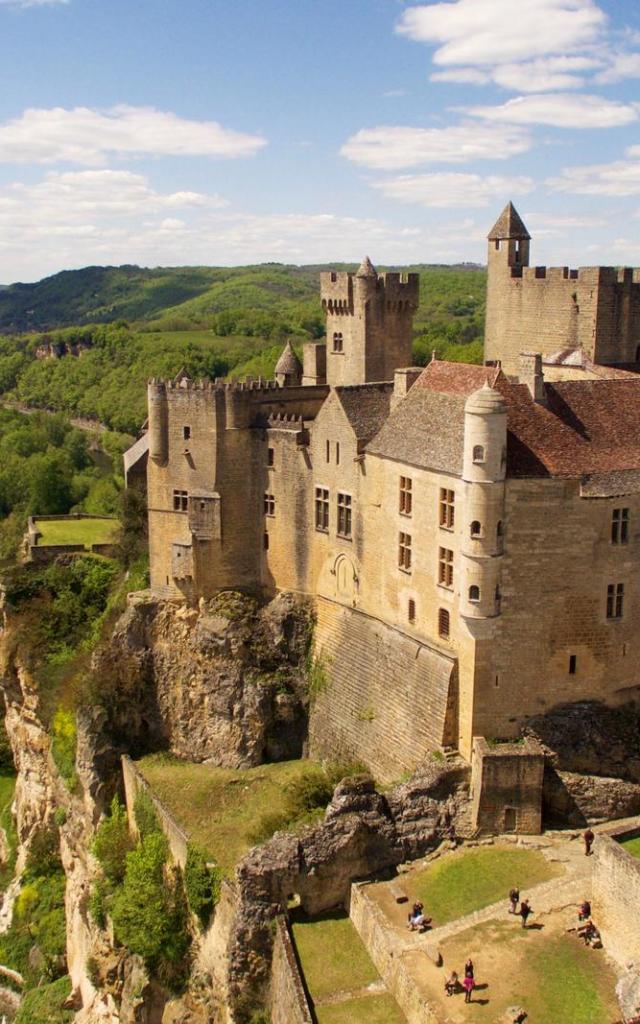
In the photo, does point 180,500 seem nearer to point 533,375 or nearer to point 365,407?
point 365,407

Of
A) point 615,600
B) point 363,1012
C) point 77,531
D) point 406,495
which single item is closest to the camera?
point 363,1012

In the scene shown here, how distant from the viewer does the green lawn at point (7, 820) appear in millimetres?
53375

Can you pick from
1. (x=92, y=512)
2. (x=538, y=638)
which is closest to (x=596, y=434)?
(x=538, y=638)

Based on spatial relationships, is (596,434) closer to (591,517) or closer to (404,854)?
(591,517)

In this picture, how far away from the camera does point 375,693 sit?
1453 inches

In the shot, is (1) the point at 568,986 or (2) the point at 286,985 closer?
(1) the point at 568,986

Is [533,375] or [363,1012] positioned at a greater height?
[533,375]

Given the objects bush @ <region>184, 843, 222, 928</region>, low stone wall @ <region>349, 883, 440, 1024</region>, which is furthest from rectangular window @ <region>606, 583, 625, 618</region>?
bush @ <region>184, 843, 222, 928</region>

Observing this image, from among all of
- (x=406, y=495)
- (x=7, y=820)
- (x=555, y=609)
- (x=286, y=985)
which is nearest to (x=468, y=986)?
(x=286, y=985)

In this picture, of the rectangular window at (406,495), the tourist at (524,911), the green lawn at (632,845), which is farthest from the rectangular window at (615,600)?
the tourist at (524,911)

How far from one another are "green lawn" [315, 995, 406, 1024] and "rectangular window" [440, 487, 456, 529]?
1385 centimetres

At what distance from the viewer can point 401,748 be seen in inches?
1373

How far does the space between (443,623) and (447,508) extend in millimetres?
3899

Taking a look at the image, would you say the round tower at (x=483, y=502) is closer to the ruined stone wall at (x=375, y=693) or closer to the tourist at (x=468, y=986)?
the ruined stone wall at (x=375, y=693)
